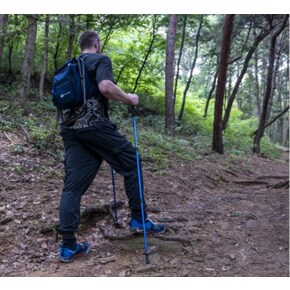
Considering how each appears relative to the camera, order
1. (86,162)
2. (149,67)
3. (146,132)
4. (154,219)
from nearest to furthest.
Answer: (86,162), (154,219), (146,132), (149,67)

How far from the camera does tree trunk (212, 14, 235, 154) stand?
10617 mm

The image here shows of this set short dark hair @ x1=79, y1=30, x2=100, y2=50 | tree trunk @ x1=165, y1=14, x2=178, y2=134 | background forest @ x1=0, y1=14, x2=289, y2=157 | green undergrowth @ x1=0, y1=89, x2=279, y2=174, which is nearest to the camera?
short dark hair @ x1=79, y1=30, x2=100, y2=50

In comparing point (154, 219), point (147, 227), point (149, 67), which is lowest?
point (154, 219)

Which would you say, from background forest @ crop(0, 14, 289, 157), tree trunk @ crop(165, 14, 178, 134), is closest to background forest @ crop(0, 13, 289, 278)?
background forest @ crop(0, 14, 289, 157)

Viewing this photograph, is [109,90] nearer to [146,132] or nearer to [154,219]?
[154,219]

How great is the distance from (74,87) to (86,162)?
817 mm

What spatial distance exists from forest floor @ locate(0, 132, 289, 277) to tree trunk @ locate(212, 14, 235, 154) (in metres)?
4.89

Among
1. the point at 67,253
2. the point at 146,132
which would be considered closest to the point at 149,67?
the point at 146,132

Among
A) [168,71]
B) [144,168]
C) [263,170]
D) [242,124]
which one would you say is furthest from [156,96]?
[144,168]

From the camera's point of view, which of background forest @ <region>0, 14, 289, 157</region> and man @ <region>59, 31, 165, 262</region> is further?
background forest @ <region>0, 14, 289, 157</region>

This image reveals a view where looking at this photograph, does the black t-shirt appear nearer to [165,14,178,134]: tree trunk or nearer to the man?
the man

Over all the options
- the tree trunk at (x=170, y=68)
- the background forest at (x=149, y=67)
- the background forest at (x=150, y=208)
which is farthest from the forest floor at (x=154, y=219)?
the tree trunk at (x=170, y=68)

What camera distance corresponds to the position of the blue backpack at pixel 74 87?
139 inches

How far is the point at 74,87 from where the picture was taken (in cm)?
353
